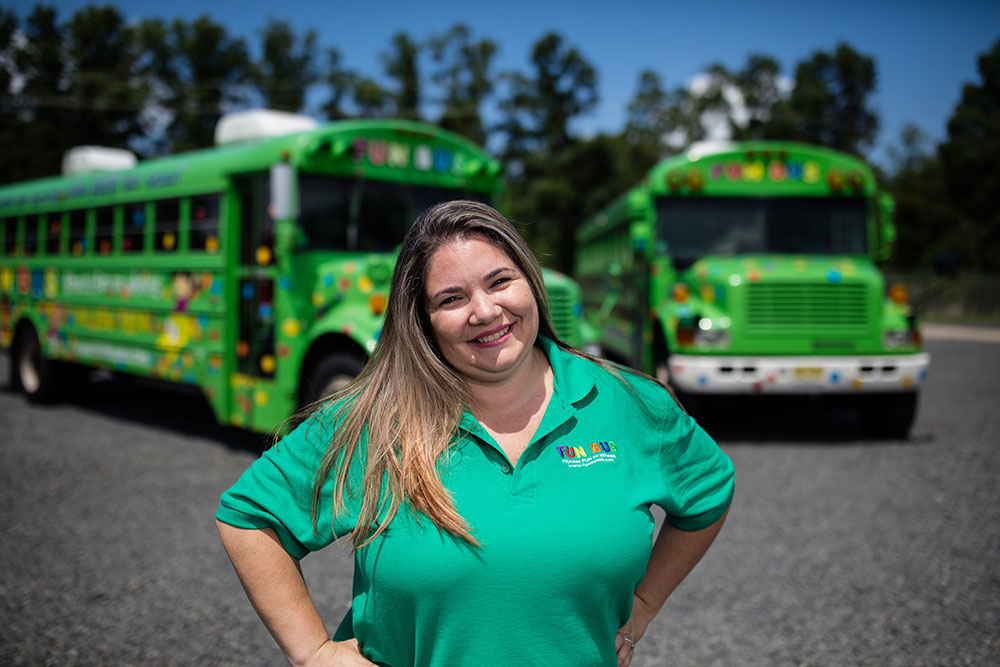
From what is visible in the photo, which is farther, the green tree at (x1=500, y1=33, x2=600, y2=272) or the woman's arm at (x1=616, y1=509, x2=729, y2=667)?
the green tree at (x1=500, y1=33, x2=600, y2=272)

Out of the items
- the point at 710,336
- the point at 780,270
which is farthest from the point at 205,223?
the point at 780,270

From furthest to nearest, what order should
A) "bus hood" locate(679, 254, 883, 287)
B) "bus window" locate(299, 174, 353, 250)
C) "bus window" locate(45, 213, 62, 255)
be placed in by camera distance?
"bus window" locate(45, 213, 62, 255), "bus hood" locate(679, 254, 883, 287), "bus window" locate(299, 174, 353, 250)

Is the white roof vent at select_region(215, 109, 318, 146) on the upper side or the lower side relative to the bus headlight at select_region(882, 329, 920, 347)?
upper

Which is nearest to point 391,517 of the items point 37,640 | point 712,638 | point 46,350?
point 712,638

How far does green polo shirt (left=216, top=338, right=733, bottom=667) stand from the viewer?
1606 millimetres

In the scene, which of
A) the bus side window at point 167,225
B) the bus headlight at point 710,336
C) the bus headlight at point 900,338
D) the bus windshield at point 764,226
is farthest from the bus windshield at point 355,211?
the bus headlight at point 900,338

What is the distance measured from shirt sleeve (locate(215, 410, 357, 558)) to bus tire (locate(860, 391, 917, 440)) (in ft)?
23.2

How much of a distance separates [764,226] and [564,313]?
2946mm

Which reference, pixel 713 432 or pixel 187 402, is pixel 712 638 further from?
pixel 187 402

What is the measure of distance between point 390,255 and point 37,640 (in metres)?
3.80

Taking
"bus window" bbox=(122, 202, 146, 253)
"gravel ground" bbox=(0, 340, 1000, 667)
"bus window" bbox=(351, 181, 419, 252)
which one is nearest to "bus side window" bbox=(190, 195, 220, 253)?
"bus window" bbox=(122, 202, 146, 253)

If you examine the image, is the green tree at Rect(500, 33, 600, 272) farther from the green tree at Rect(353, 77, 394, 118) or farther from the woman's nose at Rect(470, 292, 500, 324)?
the woman's nose at Rect(470, 292, 500, 324)

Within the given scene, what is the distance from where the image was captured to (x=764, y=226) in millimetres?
8297

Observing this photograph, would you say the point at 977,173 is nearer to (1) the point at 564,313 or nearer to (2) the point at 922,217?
(2) the point at 922,217
